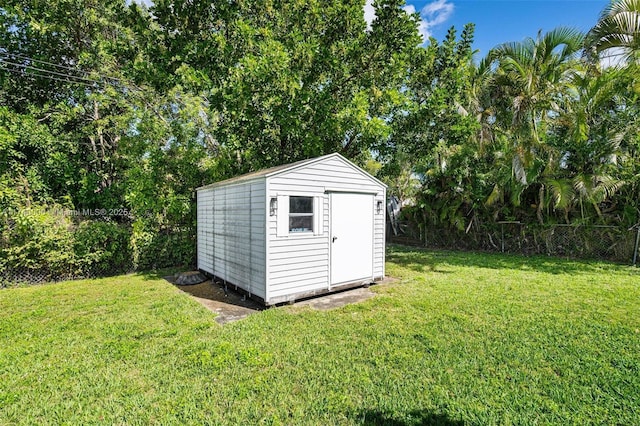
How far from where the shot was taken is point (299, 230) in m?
5.20

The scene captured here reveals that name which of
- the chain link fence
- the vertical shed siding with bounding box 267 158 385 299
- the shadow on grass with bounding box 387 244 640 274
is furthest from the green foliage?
the chain link fence

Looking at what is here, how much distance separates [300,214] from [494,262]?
6693mm

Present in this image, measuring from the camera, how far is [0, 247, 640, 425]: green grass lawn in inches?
92.4

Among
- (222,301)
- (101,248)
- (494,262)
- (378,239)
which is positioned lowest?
(222,301)

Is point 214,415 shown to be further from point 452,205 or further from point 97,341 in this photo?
point 452,205

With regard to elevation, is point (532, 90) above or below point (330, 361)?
above

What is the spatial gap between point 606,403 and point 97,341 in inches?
203

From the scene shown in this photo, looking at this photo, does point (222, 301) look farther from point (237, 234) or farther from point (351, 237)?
point (351, 237)

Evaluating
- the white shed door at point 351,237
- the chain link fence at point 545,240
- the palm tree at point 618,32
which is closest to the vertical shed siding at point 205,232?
the white shed door at point 351,237

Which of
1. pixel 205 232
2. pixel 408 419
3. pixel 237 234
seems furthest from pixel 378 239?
pixel 408 419

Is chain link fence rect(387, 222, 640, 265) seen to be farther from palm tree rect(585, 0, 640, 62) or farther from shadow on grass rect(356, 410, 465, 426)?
shadow on grass rect(356, 410, 465, 426)

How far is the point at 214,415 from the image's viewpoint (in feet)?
7.53

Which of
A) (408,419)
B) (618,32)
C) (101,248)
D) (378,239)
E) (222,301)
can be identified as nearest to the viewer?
(408,419)

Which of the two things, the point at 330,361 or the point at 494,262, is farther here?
the point at 494,262
